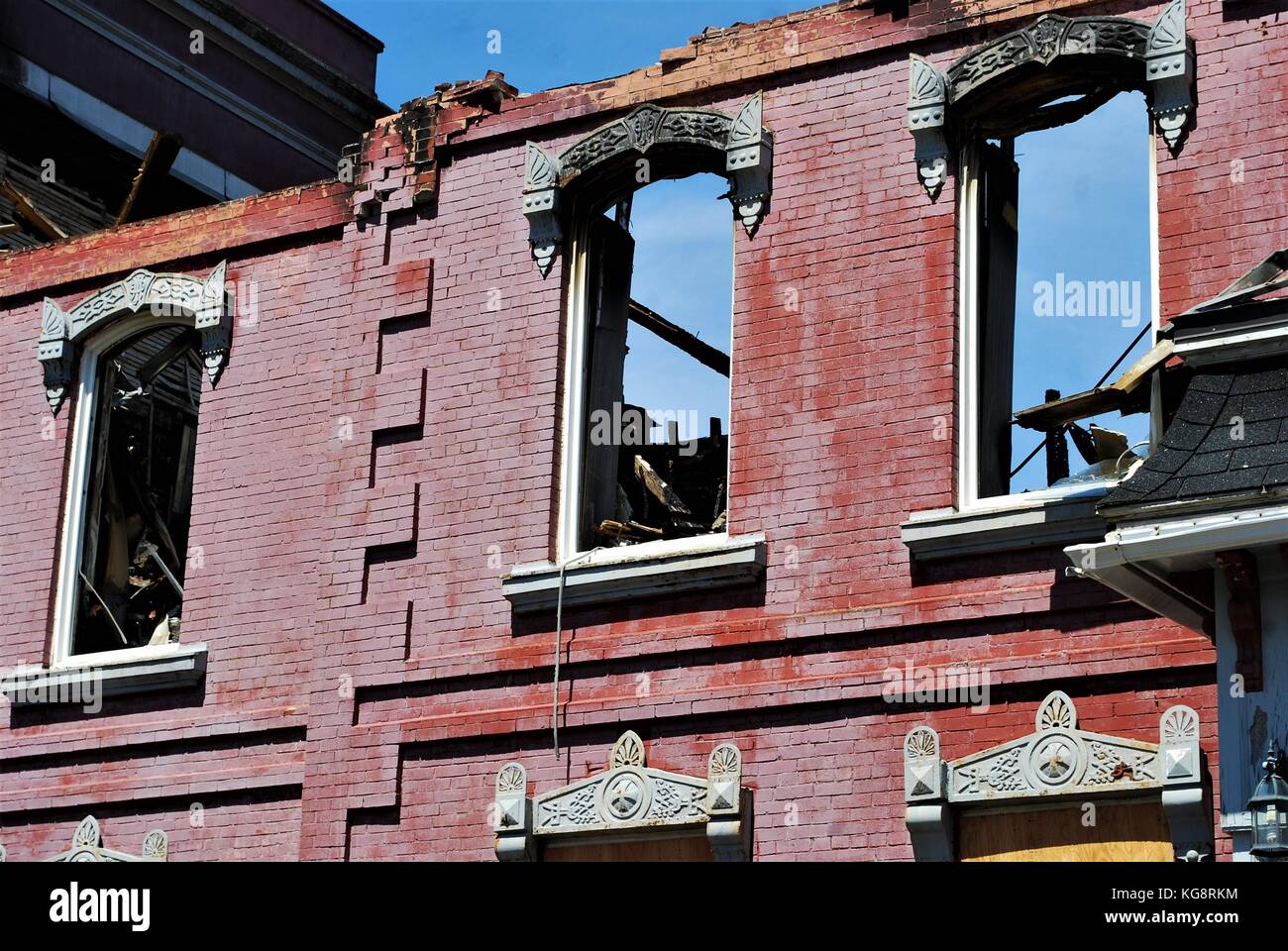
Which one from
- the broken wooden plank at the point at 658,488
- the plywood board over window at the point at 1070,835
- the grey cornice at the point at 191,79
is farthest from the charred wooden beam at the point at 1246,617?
the grey cornice at the point at 191,79

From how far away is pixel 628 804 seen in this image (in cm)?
1214

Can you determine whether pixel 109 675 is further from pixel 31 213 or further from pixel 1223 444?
pixel 1223 444

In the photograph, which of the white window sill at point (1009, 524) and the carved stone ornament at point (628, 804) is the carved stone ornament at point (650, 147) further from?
the carved stone ornament at point (628, 804)

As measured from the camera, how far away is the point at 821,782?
11.7 meters

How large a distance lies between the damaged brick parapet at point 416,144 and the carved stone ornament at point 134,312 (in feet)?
4.30

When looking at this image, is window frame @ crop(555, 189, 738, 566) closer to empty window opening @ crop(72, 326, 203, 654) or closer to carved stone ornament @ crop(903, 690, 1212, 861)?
carved stone ornament @ crop(903, 690, 1212, 861)

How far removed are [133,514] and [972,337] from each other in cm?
688

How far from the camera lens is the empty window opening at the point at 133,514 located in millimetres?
15297

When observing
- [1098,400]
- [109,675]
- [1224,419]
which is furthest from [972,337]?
[109,675]

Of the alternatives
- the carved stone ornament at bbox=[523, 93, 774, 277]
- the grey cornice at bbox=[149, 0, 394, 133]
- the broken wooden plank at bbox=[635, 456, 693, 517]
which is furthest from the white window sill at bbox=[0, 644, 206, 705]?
the grey cornice at bbox=[149, 0, 394, 133]

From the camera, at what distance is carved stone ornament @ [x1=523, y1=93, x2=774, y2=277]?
13.0 metres

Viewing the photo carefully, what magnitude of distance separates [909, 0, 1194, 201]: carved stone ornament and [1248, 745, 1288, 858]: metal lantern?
4053 millimetres
